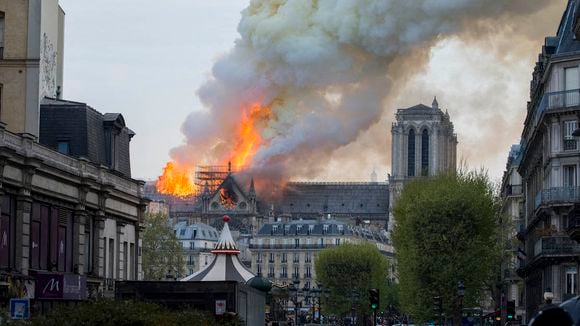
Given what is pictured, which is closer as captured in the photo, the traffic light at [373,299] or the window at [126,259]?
the traffic light at [373,299]

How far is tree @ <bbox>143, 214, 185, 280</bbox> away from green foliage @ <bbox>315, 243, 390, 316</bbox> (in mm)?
15985

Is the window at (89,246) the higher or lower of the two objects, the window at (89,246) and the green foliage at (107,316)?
the higher

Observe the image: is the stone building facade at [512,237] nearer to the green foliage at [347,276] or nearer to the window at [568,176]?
the green foliage at [347,276]

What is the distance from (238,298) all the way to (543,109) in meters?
33.7

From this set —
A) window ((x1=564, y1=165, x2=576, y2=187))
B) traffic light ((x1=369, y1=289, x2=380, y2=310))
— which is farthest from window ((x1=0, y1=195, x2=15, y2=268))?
window ((x1=564, y1=165, x2=576, y2=187))

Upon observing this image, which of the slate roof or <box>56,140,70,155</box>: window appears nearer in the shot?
<box>56,140,70,155</box>: window

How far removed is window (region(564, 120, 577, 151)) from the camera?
230ft

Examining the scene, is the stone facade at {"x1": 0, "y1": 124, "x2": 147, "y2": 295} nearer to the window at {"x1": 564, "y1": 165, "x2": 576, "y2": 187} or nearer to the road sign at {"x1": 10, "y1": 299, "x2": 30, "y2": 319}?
the road sign at {"x1": 10, "y1": 299, "x2": 30, "y2": 319}

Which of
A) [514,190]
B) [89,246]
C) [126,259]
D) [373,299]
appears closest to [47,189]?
[89,246]

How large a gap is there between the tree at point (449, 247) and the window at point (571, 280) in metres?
18.0

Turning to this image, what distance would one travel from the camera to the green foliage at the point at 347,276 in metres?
167

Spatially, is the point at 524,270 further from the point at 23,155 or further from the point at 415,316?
the point at 23,155

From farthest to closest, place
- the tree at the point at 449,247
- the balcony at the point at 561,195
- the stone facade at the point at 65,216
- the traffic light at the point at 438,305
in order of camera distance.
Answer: the tree at the point at 449,247 → the traffic light at the point at 438,305 → the balcony at the point at 561,195 → the stone facade at the point at 65,216

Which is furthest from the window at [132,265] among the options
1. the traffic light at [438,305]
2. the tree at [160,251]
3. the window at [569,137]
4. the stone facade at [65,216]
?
the tree at [160,251]
